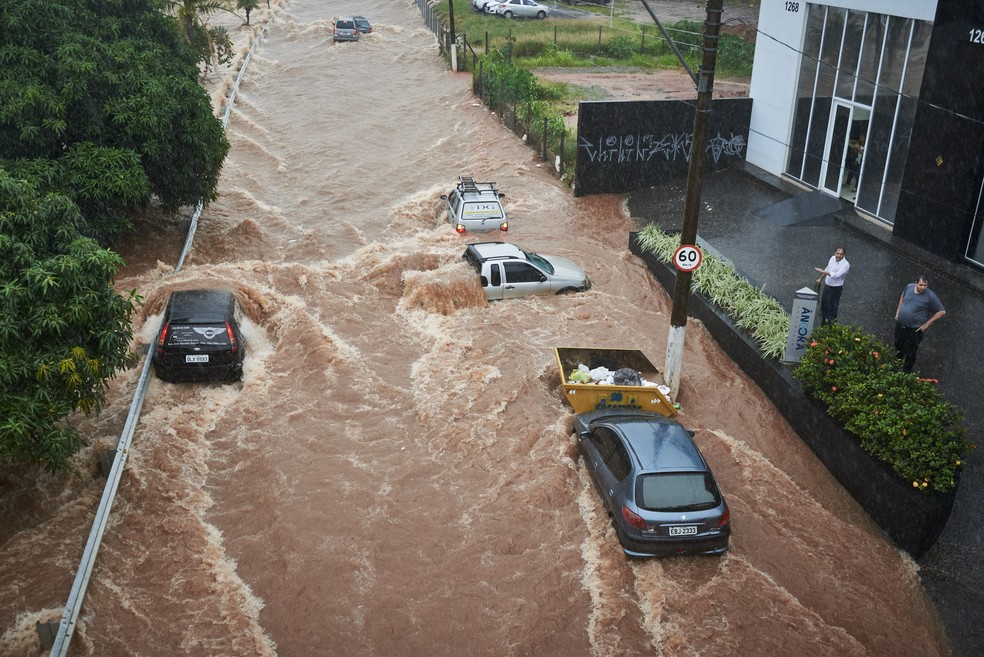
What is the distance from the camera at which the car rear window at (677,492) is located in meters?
9.78

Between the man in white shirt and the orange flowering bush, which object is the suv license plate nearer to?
the orange flowering bush

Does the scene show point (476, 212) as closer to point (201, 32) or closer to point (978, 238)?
point (978, 238)

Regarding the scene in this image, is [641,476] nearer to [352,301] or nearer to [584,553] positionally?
[584,553]

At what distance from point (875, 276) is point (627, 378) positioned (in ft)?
23.9

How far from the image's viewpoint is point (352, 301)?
17141mm

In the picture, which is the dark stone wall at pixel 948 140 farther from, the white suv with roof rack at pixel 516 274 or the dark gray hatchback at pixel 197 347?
the dark gray hatchback at pixel 197 347

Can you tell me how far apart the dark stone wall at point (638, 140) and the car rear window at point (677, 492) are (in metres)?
14.2

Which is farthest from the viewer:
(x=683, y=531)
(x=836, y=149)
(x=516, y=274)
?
(x=836, y=149)

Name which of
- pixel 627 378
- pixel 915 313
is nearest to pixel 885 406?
pixel 915 313

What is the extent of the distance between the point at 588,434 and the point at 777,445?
305cm

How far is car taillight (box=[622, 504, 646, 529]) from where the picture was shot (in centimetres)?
970

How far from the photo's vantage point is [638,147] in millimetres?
23156

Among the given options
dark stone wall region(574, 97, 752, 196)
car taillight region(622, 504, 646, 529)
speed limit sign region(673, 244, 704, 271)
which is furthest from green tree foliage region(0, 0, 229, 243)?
car taillight region(622, 504, 646, 529)

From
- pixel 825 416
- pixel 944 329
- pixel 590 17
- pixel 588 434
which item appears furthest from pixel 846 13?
pixel 590 17
